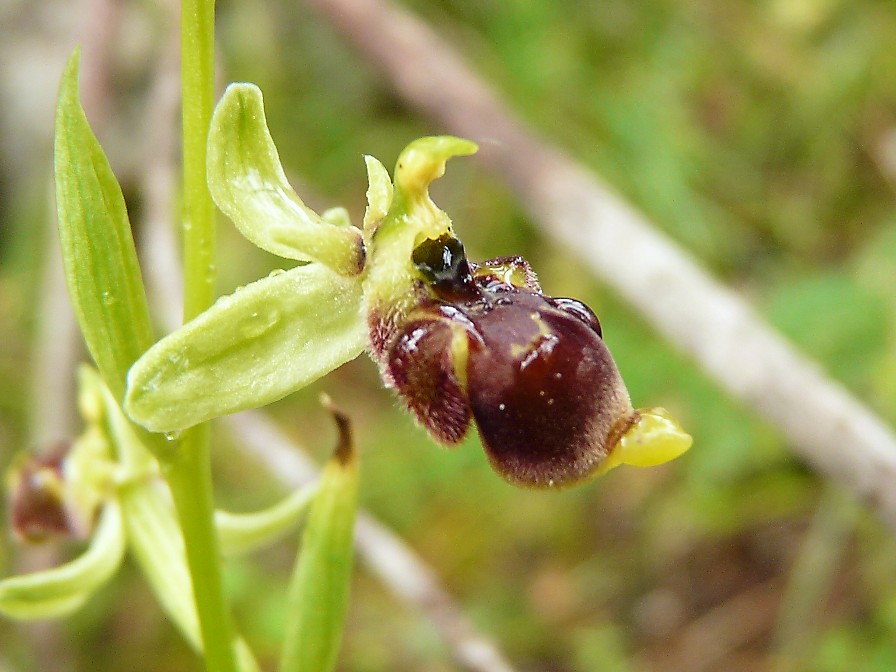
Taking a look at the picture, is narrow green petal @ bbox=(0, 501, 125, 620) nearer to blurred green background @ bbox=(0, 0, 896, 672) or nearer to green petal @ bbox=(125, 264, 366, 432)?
green petal @ bbox=(125, 264, 366, 432)

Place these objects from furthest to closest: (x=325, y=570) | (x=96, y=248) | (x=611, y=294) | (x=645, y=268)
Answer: (x=611, y=294) → (x=645, y=268) → (x=325, y=570) → (x=96, y=248)

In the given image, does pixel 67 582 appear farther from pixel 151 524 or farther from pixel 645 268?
pixel 645 268

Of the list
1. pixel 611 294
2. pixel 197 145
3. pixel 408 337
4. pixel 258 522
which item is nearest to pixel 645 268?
pixel 611 294

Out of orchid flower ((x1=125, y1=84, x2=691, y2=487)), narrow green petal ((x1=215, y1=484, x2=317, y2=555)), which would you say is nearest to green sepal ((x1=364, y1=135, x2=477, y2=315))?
orchid flower ((x1=125, y1=84, x2=691, y2=487))

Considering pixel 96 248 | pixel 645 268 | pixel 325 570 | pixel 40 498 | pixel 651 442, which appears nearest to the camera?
pixel 651 442

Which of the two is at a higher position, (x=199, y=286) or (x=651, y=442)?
(x=651, y=442)

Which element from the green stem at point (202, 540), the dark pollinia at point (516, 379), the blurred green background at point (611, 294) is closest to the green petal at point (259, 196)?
the dark pollinia at point (516, 379)

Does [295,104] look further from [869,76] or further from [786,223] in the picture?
[869,76]
